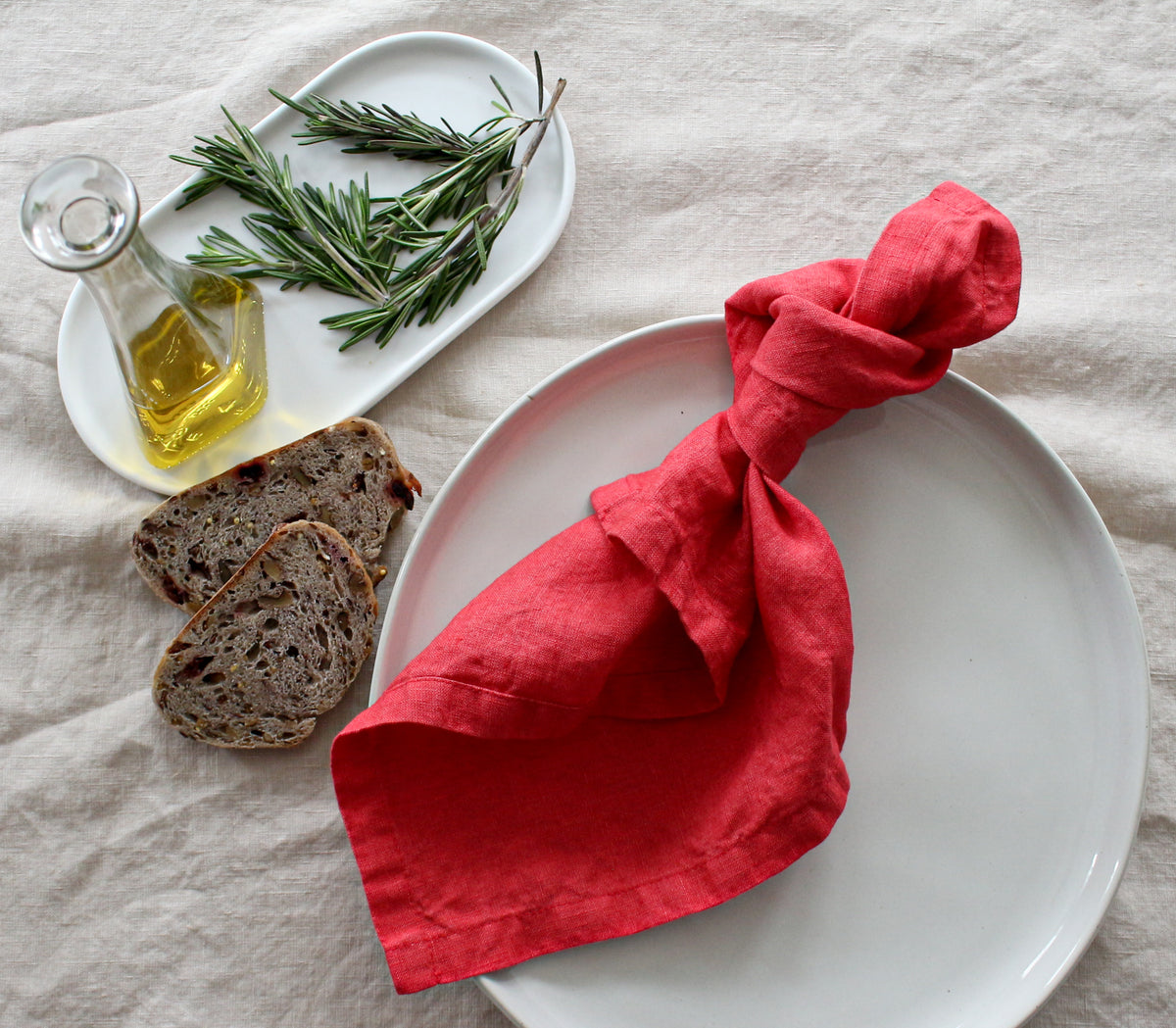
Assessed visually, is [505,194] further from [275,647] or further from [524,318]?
[275,647]

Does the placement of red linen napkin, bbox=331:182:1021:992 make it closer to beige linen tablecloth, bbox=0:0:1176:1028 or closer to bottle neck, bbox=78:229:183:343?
beige linen tablecloth, bbox=0:0:1176:1028

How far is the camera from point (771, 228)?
36.7 inches

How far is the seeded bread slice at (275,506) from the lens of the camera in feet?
2.80

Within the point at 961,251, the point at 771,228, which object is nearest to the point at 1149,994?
the point at 961,251

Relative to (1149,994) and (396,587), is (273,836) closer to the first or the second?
(396,587)

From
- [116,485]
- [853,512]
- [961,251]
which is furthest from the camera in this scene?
[116,485]

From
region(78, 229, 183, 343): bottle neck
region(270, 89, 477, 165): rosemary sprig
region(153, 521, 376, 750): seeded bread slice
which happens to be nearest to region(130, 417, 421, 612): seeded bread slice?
region(153, 521, 376, 750): seeded bread slice

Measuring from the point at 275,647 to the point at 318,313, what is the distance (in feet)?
1.11

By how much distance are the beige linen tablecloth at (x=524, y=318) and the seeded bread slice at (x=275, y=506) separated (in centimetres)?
4

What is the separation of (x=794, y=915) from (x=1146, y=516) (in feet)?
1.85

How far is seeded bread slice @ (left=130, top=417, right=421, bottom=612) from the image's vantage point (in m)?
0.85

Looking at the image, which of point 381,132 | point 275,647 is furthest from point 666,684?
point 381,132

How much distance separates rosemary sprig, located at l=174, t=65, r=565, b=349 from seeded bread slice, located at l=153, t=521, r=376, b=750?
227mm

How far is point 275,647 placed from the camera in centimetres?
85
